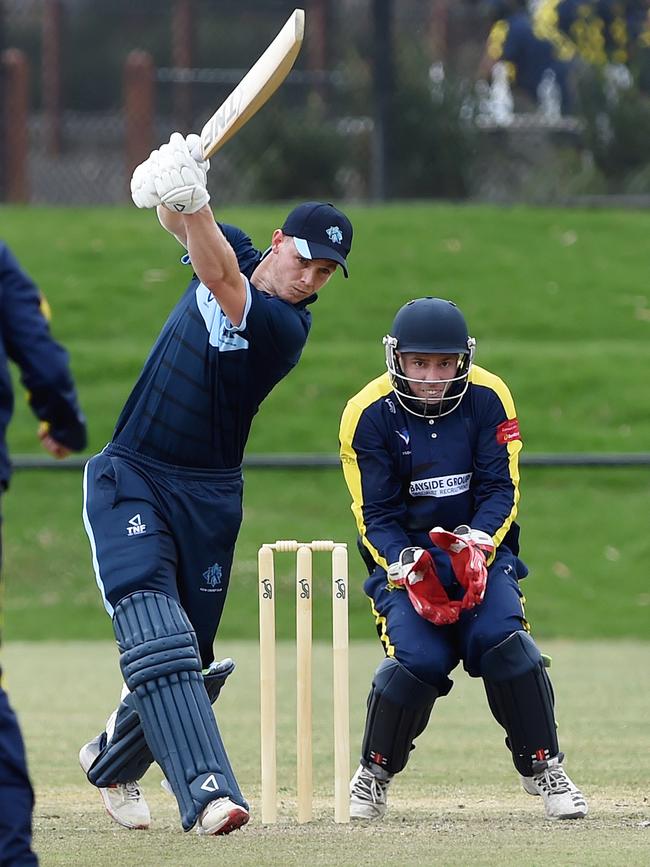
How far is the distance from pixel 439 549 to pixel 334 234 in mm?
970

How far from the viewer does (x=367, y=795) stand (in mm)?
5008

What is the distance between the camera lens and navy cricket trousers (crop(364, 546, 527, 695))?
4883 mm

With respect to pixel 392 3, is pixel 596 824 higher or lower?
lower

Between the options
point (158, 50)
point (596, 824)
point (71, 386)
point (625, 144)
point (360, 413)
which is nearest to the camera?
point (71, 386)

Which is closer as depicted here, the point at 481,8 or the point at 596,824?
the point at 596,824

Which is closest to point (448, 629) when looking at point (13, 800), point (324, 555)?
point (13, 800)

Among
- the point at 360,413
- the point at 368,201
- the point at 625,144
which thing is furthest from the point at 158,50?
the point at 360,413

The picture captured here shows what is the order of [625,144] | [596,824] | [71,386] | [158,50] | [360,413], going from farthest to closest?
[158,50] < [625,144] < [360,413] < [596,824] < [71,386]

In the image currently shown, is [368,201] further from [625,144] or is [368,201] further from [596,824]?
[596,824]

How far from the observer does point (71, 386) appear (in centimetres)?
415

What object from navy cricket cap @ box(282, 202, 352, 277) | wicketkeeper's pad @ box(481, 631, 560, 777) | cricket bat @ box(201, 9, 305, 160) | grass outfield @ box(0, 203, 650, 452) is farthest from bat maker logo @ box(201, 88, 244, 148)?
grass outfield @ box(0, 203, 650, 452)

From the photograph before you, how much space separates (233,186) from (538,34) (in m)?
3.04

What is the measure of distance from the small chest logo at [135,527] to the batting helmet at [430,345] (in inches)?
35.6

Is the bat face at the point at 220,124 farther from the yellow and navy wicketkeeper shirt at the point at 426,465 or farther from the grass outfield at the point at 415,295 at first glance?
the grass outfield at the point at 415,295
